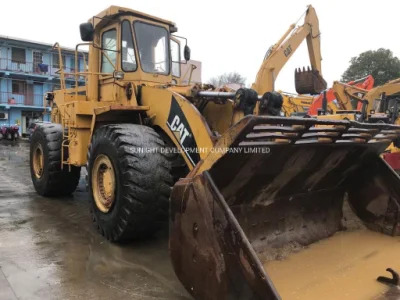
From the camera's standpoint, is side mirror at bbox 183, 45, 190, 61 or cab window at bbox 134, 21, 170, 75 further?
side mirror at bbox 183, 45, 190, 61

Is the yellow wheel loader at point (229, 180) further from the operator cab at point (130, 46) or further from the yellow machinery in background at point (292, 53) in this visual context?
the yellow machinery in background at point (292, 53)

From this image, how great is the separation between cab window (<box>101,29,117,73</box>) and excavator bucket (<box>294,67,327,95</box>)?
405cm

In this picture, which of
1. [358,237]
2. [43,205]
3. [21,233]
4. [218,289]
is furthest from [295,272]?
[43,205]

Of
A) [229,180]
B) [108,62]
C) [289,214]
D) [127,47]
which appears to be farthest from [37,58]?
[229,180]

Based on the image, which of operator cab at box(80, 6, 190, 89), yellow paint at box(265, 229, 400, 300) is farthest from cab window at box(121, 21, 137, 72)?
yellow paint at box(265, 229, 400, 300)

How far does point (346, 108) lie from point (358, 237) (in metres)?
7.16

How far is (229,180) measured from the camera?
336 cm

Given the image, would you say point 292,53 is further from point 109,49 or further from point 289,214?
point 289,214

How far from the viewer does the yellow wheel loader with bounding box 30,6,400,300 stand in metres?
2.91

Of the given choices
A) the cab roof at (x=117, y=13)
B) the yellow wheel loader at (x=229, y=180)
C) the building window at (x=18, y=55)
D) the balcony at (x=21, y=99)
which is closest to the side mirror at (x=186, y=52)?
the yellow wheel loader at (x=229, y=180)

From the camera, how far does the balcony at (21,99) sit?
31344mm

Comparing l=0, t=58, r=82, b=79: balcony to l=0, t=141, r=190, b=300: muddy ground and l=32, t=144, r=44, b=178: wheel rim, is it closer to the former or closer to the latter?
l=32, t=144, r=44, b=178: wheel rim

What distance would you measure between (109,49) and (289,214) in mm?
3591

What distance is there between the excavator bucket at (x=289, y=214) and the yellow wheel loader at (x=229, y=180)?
11mm
